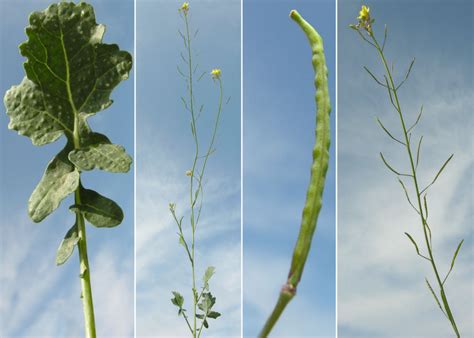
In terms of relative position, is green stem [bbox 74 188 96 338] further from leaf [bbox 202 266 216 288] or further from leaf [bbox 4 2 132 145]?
leaf [bbox 202 266 216 288]

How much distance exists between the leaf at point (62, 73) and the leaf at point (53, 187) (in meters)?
0.05

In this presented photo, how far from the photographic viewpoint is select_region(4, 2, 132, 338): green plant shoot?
2.40 ft

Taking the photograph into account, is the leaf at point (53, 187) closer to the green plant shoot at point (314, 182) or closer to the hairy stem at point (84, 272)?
the hairy stem at point (84, 272)

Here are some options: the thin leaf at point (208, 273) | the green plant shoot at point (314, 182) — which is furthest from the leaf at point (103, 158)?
the thin leaf at point (208, 273)

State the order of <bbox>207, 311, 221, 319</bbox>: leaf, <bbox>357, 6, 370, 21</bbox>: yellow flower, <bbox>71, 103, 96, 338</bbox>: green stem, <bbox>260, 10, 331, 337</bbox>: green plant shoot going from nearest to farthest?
1. <bbox>260, 10, 331, 337</bbox>: green plant shoot
2. <bbox>71, 103, 96, 338</bbox>: green stem
3. <bbox>357, 6, 370, 21</bbox>: yellow flower
4. <bbox>207, 311, 221, 319</bbox>: leaf

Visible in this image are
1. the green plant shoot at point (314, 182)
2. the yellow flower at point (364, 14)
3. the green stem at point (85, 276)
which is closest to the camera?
the green plant shoot at point (314, 182)

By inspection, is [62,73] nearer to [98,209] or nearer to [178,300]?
[98,209]

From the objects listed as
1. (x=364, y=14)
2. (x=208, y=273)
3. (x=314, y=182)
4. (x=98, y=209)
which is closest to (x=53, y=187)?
(x=98, y=209)

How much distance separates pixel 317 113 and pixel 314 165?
0.15 ft

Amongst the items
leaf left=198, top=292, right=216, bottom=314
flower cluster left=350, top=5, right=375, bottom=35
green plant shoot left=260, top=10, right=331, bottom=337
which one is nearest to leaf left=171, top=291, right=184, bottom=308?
leaf left=198, top=292, right=216, bottom=314

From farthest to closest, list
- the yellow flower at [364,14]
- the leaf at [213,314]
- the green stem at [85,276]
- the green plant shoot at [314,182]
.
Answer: the leaf at [213,314] < the yellow flower at [364,14] < the green stem at [85,276] < the green plant shoot at [314,182]

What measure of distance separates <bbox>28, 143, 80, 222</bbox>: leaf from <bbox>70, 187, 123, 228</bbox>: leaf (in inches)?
1.1

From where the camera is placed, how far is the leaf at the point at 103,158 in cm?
73

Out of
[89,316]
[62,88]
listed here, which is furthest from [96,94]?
[89,316]
